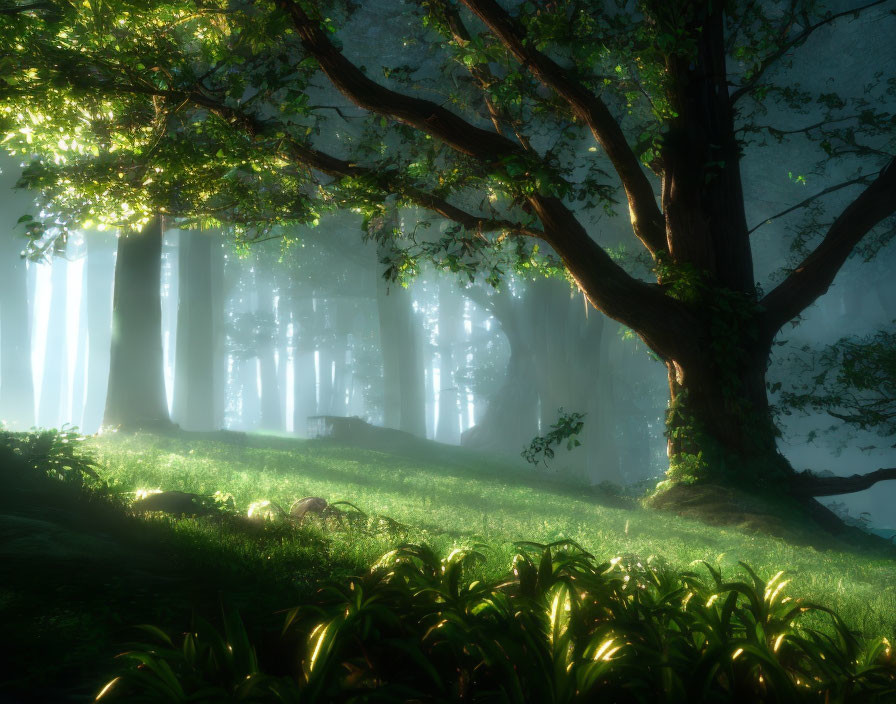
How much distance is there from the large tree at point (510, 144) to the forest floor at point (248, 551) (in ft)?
8.76

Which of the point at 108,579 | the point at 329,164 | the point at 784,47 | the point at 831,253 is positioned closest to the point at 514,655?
the point at 108,579

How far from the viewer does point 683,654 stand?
2.77 metres

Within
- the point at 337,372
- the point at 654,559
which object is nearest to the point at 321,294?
the point at 337,372

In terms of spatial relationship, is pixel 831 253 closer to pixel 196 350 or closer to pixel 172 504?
pixel 172 504

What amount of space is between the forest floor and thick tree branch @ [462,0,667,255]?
14.8 ft

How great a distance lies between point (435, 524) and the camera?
7305 millimetres

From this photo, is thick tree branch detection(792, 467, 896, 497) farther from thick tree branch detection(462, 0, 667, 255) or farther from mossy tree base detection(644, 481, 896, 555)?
thick tree branch detection(462, 0, 667, 255)

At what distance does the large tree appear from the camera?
7348 millimetres

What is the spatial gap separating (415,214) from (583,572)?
25601mm

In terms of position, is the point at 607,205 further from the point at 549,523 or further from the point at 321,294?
the point at 321,294

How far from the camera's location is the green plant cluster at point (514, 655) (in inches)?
Result: 95.6

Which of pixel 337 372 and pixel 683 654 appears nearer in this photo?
pixel 683 654

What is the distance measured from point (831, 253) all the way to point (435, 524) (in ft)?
23.9

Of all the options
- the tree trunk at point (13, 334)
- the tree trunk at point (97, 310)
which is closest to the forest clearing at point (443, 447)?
the tree trunk at point (13, 334)
